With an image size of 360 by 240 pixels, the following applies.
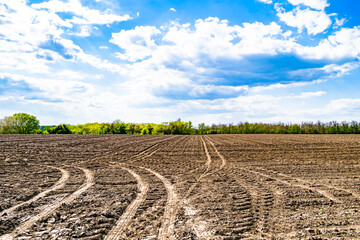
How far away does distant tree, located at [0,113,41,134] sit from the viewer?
88.3 meters

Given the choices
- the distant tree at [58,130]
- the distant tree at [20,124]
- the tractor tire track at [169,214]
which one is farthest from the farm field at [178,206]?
the distant tree at [20,124]

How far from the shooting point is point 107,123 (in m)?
107

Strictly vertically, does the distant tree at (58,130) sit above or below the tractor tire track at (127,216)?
above

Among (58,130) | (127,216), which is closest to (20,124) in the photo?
(58,130)

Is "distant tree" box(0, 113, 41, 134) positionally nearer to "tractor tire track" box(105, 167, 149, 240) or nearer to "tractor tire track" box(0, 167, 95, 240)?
"tractor tire track" box(0, 167, 95, 240)

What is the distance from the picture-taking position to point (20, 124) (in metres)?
91.2

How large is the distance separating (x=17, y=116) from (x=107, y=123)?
109 feet

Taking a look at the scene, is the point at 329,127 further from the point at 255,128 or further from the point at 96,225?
the point at 96,225

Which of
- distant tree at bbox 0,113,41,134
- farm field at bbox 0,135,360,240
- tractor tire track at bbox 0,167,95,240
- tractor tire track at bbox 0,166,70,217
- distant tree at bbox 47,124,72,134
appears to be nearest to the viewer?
tractor tire track at bbox 0,167,95,240

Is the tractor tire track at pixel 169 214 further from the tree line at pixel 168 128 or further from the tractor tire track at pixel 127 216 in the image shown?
the tree line at pixel 168 128

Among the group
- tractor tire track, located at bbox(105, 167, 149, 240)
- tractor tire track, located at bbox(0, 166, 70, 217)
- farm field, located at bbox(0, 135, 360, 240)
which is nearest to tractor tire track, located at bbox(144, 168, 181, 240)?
farm field, located at bbox(0, 135, 360, 240)

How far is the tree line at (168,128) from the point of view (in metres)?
87.6

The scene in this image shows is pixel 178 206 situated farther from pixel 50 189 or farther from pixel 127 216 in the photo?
pixel 50 189

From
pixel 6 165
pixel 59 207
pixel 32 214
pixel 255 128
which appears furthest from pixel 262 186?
pixel 255 128
